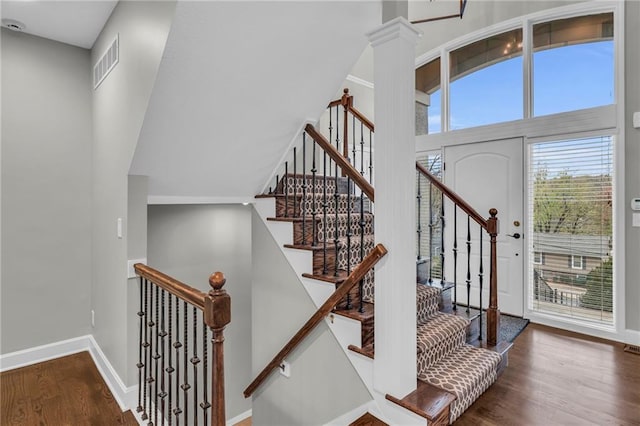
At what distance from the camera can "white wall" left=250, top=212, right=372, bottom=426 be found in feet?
7.70

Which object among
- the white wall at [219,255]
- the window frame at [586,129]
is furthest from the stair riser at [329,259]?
the window frame at [586,129]

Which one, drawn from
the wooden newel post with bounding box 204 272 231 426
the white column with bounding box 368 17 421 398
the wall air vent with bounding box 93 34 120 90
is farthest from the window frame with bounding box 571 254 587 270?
the wall air vent with bounding box 93 34 120 90

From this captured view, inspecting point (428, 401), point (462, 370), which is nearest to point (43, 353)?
point (428, 401)

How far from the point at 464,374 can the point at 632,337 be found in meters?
2.22

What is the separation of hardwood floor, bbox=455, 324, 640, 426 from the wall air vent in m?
3.31

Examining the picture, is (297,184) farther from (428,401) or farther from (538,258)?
(538,258)

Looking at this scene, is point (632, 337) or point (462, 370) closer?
point (462, 370)

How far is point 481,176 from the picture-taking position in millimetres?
4227

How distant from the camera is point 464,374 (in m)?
2.22

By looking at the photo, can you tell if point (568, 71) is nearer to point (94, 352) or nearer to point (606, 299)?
point (606, 299)

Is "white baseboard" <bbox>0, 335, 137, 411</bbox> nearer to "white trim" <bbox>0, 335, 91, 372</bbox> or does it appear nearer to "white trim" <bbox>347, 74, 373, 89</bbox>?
"white trim" <bbox>0, 335, 91, 372</bbox>

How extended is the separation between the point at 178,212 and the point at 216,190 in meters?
0.76

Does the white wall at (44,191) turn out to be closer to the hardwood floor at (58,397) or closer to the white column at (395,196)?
the hardwood floor at (58,397)

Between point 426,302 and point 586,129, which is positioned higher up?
point 586,129
